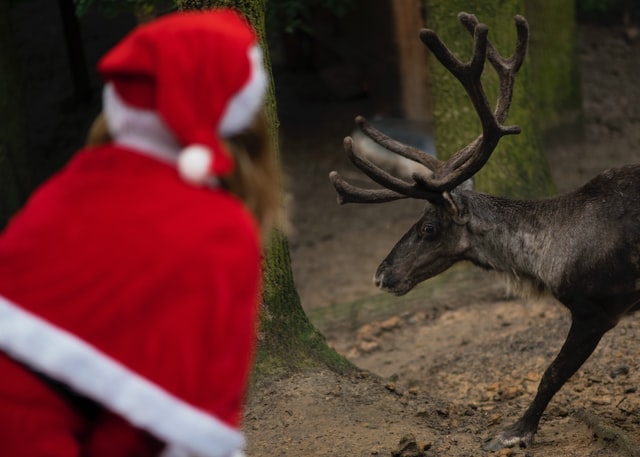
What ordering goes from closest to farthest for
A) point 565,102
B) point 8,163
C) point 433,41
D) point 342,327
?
point 433,41
point 342,327
point 8,163
point 565,102

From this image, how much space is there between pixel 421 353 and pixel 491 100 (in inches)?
79.5

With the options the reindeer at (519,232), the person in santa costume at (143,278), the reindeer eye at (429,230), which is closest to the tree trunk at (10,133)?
the reindeer at (519,232)

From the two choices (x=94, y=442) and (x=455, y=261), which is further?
(x=455, y=261)

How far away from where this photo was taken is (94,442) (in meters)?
2.33

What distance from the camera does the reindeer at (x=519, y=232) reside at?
5.07 m

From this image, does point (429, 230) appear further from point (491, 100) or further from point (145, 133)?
point (145, 133)

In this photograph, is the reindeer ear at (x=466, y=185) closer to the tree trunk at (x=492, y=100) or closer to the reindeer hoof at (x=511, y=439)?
the reindeer hoof at (x=511, y=439)

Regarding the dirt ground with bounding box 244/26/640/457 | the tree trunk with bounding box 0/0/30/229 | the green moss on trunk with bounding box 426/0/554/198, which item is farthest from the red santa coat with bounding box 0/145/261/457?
the tree trunk with bounding box 0/0/30/229

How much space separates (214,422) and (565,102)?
1016 cm

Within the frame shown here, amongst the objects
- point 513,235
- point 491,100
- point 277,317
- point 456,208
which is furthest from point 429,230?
point 491,100

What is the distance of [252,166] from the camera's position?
2.49 metres

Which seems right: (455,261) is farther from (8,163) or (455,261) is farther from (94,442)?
(8,163)

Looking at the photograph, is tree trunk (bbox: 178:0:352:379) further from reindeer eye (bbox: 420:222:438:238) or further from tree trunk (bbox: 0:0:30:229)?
tree trunk (bbox: 0:0:30:229)

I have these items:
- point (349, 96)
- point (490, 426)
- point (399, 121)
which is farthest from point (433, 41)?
point (349, 96)
